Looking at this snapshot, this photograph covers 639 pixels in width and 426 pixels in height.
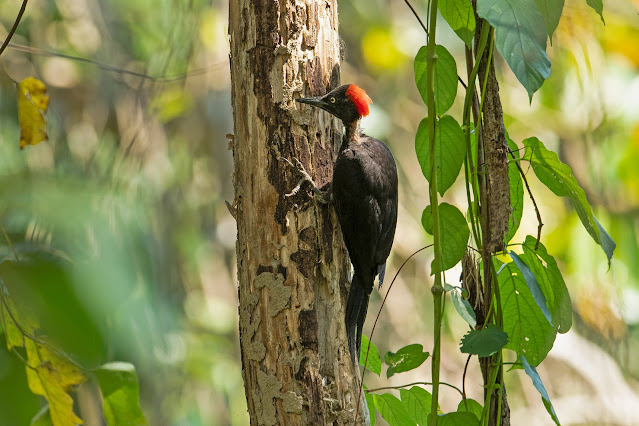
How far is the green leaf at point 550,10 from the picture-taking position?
1366mm

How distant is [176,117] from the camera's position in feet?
16.4

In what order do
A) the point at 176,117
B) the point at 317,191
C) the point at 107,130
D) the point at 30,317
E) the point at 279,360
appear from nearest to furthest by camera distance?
the point at 30,317 → the point at 279,360 → the point at 317,191 → the point at 107,130 → the point at 176,117

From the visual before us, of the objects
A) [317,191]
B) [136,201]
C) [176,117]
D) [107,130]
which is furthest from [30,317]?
[176,117]

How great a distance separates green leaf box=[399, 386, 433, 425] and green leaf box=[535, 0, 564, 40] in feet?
3.68

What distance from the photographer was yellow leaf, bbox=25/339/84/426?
4.61ft

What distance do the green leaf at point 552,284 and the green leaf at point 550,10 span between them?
0.59m

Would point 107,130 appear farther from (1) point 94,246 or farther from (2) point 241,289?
(2) point 241,289

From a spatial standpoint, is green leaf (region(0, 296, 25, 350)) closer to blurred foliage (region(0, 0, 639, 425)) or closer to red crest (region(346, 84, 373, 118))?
blurred foliage (region(0, 0, 639, 425))

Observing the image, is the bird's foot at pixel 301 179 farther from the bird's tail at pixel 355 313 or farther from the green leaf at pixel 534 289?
the green leaf at pixel 534 289

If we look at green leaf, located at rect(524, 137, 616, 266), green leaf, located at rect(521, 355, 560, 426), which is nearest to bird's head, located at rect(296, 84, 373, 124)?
green leaf, located at rect(524, 137, 616, 266)

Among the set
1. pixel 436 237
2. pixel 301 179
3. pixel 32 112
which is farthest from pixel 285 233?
pixel 32 112

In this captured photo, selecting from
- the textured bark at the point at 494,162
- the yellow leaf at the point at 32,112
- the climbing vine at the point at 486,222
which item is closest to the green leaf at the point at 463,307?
the climbing vine at the point at 486,222

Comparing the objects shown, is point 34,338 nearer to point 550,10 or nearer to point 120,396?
point 120,396

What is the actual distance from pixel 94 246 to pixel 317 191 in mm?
757
